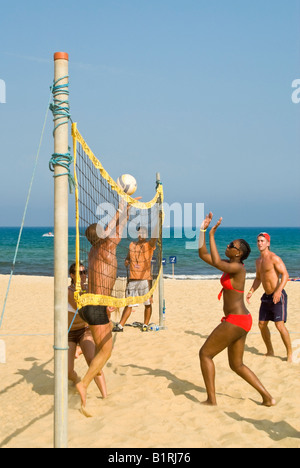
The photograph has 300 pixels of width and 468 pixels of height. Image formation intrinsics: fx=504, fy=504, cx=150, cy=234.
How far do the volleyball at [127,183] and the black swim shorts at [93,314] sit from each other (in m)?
1.53

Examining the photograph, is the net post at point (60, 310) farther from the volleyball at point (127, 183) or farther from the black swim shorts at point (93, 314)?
the volleyball at point (127, 183)

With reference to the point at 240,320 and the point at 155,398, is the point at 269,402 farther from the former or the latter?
the point at 155,398

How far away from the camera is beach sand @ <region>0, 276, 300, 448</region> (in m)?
4.16

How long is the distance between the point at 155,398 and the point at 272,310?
7.47 feet

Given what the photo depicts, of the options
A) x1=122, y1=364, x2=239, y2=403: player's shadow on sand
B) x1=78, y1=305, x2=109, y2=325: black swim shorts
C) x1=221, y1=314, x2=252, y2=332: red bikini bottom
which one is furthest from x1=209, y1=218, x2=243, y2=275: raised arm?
x1=122, y1=364, x2=239, y2=403: player's shadow on sand

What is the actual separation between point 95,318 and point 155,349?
2.74m

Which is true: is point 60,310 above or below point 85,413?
above

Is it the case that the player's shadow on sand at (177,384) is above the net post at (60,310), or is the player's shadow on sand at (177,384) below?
below

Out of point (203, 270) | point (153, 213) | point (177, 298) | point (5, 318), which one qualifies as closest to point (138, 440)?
point (153, 213)

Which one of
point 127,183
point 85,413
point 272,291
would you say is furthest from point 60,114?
point 272,291

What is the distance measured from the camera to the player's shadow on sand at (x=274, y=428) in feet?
13.9

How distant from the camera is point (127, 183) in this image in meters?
5.70

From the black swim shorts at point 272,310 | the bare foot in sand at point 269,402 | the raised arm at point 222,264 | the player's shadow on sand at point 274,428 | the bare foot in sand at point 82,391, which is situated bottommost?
the player's shadow on sand at point 274,428

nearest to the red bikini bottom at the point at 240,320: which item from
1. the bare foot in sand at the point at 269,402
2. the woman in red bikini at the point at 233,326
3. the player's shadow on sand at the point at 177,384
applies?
the woman in red bikini at the point at 233,326
